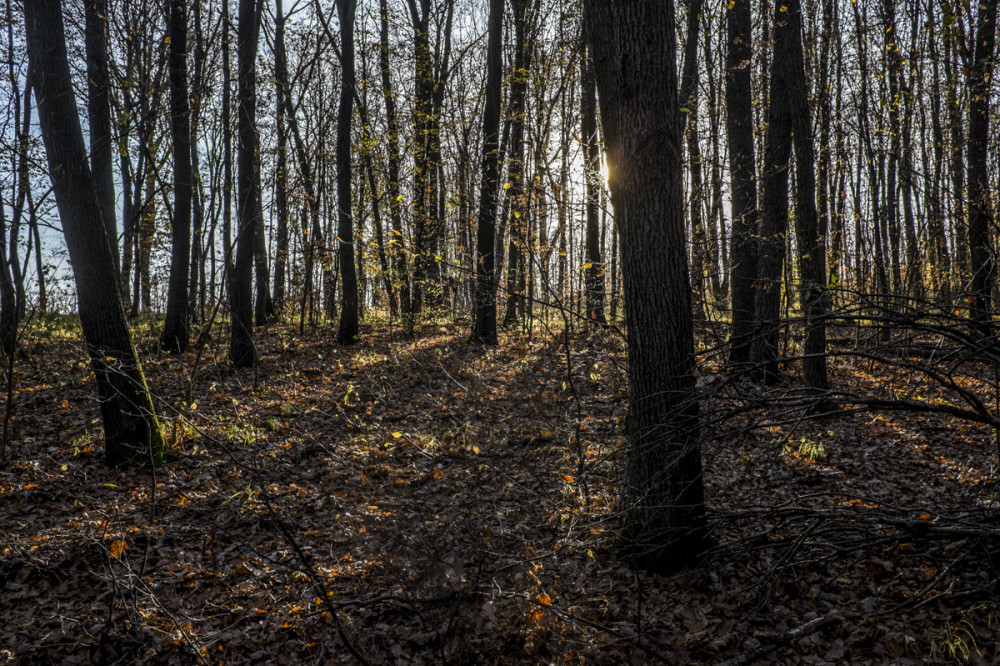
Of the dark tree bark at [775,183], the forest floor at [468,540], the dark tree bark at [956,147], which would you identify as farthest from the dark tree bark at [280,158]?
the dark tree bark at [956,147]

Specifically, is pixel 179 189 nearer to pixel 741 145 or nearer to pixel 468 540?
pixel 468 540

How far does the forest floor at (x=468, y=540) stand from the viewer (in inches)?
138

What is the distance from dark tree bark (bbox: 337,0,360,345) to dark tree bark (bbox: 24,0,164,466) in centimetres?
623

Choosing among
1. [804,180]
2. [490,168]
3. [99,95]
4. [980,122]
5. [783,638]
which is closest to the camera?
[783,638]

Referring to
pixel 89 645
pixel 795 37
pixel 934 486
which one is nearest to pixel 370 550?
pixel 89 645

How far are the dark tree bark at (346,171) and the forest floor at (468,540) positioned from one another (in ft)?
12.8

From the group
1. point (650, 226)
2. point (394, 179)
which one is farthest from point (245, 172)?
point (650, 226)

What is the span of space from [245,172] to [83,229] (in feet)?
14.9

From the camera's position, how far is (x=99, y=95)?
935cm

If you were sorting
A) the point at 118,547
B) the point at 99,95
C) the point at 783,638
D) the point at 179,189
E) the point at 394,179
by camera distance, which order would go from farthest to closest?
the point at 394,179 → the point at 179,189 → the point at 99,95 → the point at 118,547 → the point at 783,638

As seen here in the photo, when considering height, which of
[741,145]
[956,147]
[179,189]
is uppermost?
[956,147]

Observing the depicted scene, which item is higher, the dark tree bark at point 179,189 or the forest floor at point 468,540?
the dark tree bark at point 179,189

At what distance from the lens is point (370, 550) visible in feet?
16.2

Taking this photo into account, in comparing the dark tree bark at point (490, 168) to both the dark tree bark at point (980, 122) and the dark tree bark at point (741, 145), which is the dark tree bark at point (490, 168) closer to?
the dark tree bark at point (741, 145)
